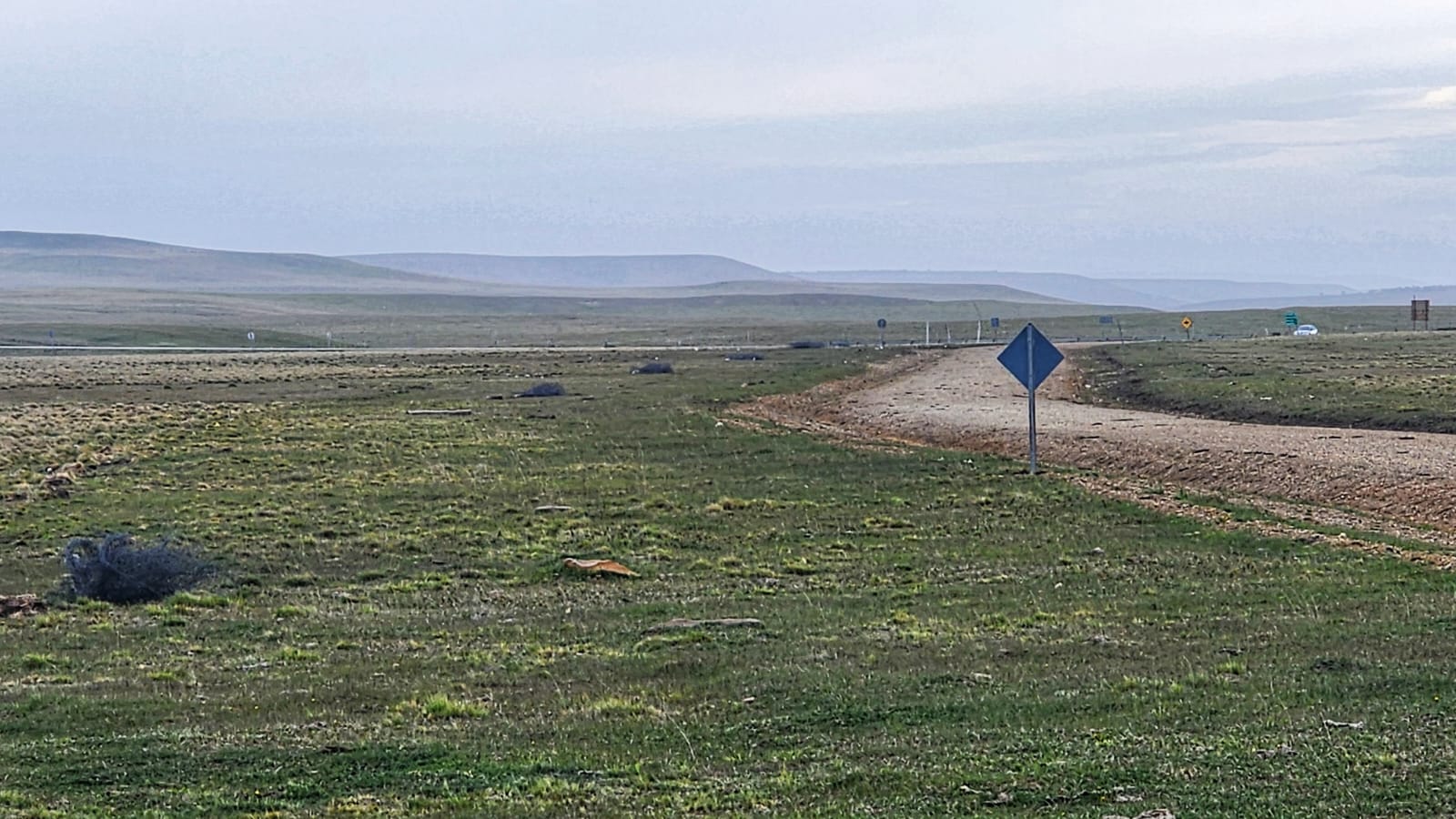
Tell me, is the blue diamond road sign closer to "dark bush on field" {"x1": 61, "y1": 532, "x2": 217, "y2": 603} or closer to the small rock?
the small rock

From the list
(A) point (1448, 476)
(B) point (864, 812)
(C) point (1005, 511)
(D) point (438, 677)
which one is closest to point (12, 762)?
(D) point (438, 677)

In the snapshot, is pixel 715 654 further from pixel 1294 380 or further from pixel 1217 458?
pixel 1294 380

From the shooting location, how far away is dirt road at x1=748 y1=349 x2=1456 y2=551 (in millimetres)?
20031

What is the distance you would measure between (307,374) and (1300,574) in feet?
186

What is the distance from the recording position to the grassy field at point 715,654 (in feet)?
27.2

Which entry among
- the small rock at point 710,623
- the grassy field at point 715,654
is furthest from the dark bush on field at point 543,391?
the small rock at point 710,623

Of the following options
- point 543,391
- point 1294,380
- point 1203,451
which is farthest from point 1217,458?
point 543,391

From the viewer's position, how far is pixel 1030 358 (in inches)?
907

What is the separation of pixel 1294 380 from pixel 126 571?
111 ft

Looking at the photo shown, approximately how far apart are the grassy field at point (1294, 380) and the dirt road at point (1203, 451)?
1.95 meters

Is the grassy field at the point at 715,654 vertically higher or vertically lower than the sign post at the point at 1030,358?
lower

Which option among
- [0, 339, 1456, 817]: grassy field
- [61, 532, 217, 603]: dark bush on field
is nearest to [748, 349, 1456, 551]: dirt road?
[0, 339, 1456, 817]: grassy field

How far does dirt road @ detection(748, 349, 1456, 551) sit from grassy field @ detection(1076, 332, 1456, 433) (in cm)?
195

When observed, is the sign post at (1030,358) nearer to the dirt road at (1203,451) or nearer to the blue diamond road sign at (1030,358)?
the blue diamond road sign at (1030,358)
